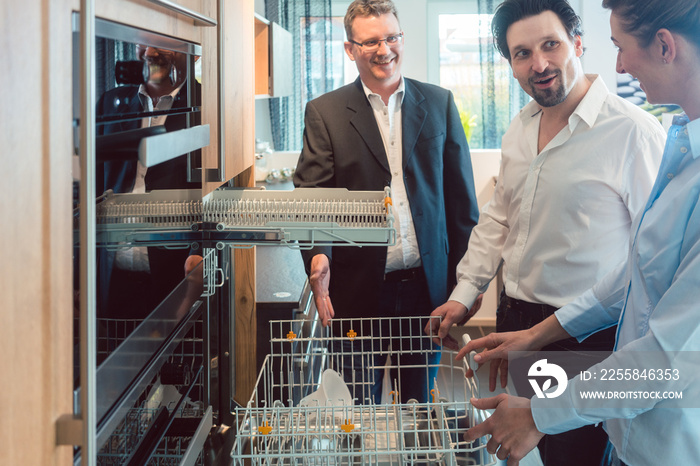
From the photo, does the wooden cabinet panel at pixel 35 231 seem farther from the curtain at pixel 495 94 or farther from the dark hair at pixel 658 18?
the curtain at pixel 495 94

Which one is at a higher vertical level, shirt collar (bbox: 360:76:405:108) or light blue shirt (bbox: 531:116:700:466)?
shirt collar (bbox: 360:76:405:108)

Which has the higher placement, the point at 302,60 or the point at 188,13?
the point at 302,60

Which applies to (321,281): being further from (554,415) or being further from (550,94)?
(554,415)

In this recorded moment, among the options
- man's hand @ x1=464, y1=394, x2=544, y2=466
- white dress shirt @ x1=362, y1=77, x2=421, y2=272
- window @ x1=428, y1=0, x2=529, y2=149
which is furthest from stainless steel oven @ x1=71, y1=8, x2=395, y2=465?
window @ x1=428, y1=0, x2=529, y2=149

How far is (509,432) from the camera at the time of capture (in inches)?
40.6

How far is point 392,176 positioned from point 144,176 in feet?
4.11

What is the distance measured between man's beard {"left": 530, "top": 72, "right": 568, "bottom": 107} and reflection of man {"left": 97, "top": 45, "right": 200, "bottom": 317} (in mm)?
870

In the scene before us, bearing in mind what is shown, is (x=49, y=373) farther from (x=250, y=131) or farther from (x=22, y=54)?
(x=250, y=131)

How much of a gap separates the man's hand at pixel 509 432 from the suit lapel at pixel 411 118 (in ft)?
3.57

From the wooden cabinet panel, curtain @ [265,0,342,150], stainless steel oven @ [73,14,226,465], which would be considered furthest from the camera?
curtain @ [265,0,342,150]

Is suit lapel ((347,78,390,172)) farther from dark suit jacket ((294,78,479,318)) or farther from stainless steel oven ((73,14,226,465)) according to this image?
stainless steel oven ((73,14,226,465))

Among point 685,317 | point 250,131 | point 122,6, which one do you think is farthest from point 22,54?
point 250,131

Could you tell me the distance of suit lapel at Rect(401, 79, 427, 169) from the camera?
6.64 feet

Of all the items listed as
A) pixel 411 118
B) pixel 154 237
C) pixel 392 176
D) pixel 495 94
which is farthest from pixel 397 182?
pixel 495 94
